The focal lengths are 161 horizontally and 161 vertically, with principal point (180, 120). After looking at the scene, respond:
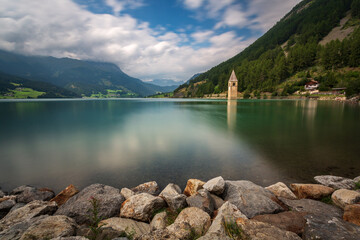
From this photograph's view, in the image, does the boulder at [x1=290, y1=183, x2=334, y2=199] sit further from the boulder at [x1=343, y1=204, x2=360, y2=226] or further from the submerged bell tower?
the submerged bell tower

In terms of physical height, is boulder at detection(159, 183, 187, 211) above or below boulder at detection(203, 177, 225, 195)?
below

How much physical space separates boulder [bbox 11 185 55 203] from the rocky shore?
0.04 m

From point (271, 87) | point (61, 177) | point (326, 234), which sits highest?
point (271, 87)

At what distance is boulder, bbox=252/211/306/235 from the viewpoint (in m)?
4.60

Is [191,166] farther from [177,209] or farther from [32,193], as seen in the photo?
[32,193]

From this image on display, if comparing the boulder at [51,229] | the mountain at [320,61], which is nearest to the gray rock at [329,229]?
the boulder at [51,229]

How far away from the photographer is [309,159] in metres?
11.5

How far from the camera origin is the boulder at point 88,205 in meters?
5.93

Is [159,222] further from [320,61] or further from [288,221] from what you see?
[320,61]

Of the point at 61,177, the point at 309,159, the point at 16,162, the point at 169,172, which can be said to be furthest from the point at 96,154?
the point at 309,159

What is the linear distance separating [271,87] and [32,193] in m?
168

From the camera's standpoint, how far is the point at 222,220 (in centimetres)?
467

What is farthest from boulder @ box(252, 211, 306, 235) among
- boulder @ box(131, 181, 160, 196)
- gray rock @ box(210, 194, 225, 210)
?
boulder @ box(131, 181, 160, 196)

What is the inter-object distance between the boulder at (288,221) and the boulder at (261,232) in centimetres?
81
